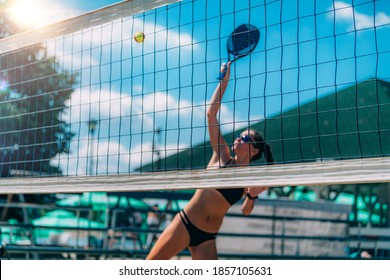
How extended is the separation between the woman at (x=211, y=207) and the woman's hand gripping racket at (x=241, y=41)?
252 mm

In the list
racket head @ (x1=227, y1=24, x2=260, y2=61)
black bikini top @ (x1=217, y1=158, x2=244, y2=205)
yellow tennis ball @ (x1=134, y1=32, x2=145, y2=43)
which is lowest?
black bikini top @ (x1=217, y1=158, x2=244, y2=205)

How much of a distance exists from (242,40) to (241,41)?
0.01 m

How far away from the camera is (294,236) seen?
8055 mm

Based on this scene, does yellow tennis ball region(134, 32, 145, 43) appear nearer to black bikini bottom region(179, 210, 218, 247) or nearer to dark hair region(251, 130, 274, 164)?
dark hair region(251, 130, 274, 164)

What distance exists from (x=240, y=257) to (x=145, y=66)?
11.6 feet

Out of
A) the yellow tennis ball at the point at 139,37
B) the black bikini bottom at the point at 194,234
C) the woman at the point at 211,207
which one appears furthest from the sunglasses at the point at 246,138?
the yellow tennis ball at the point at 139,37

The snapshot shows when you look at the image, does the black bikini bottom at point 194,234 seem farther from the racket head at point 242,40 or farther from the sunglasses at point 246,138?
the racket head at point 242,40

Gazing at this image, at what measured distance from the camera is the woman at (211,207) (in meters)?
4.17

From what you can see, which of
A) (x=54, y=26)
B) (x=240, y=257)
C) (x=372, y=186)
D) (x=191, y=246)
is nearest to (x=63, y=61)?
(x=54, y=26)

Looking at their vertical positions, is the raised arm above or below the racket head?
below

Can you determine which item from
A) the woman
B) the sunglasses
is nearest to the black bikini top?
the woman

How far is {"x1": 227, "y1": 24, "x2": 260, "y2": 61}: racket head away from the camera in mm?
4035

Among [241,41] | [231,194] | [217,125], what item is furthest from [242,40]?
[231,194]

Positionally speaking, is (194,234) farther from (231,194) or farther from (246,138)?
(246,138)
